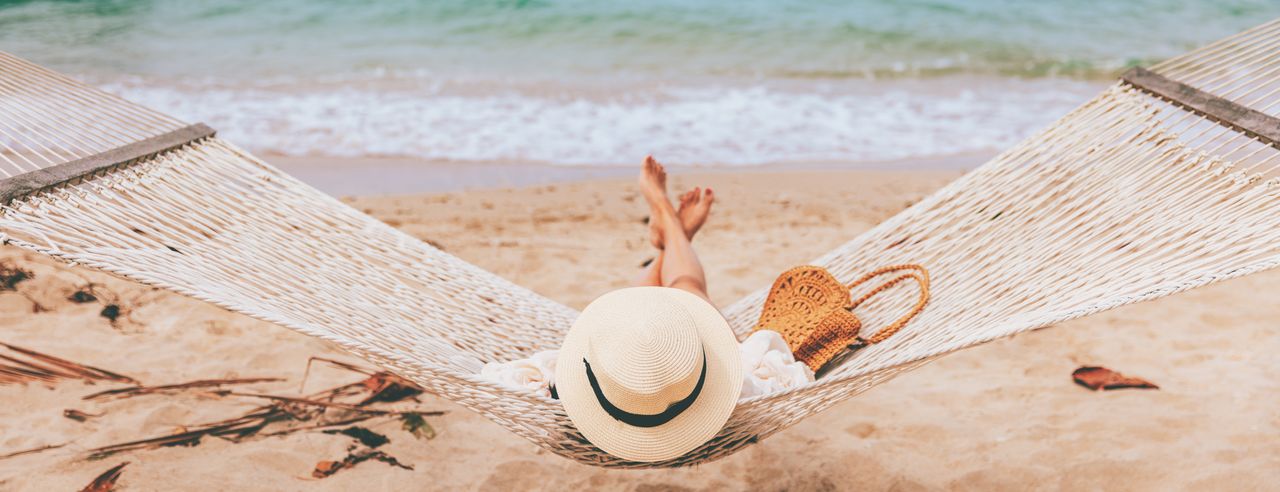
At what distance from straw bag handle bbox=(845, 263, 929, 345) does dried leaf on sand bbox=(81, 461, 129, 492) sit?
5.38 feet

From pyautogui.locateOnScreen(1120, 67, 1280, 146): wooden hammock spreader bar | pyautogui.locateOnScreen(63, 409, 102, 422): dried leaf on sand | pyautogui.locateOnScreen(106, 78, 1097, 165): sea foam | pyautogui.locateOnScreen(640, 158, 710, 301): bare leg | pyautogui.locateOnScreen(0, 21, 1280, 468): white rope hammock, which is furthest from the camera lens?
pyautogui.locateOnScreen(106, 78, 1097, 165): sea foam

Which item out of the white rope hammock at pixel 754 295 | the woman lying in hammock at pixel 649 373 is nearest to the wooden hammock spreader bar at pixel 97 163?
the white rope hammock at pixel 754 295

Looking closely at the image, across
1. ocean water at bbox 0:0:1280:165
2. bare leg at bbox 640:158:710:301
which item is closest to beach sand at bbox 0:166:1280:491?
bare leg at bbox 640:158:710:301

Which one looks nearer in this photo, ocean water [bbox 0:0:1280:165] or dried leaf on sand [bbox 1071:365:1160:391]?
dried leaf on sand [bbox 1071:365:1160:391]

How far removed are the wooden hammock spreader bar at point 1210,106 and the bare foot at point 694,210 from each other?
109cm

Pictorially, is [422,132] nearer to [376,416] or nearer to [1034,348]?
[376,416]

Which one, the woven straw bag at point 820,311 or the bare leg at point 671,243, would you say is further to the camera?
the bare leg at point 671,243

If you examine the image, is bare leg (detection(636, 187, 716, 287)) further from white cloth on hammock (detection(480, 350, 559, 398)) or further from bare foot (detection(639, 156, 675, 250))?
white cloth on hammock (detection(480, 350, 559, 398))

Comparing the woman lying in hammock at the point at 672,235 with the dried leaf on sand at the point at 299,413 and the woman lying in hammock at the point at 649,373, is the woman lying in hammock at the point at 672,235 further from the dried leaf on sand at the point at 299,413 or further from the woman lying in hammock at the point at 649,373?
the dried leaf on sand at the point at 299,413

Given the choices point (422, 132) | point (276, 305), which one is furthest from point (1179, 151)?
point (422, 132)

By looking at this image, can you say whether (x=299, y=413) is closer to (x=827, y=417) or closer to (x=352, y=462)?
(x=352, y=462)

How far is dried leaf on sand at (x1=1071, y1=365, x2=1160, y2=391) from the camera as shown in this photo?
7.07ft

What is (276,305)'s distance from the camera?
4.87 feet

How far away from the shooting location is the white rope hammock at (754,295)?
1.41 metres
